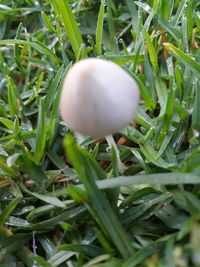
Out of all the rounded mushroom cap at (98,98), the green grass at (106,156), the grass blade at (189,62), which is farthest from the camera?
the grass blade at (189,62)

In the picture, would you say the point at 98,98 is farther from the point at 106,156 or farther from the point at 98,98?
the point at 106,156

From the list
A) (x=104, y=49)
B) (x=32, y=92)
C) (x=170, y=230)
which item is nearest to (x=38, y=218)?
(x=170, y=230)

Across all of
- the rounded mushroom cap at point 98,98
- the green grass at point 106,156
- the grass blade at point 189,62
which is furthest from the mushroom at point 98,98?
the grass blade at point 189,62

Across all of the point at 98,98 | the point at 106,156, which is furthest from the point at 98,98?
the point at 106,156

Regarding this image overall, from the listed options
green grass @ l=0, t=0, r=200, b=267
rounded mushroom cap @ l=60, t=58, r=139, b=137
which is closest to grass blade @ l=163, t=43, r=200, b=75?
green grass @ l=0, t=0, r=200, b=267

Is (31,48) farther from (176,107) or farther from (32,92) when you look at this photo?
(176,107)

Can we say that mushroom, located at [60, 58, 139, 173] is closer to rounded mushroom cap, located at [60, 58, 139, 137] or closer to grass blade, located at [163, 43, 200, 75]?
rounded mushroom cap, located at [60, 58, 139, 137]

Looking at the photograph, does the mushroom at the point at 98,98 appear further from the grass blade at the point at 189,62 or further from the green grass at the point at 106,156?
the grass blade at the point at 189,62

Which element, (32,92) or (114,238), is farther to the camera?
(32,92)
